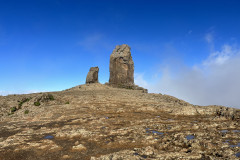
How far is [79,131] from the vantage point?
17.4 metres

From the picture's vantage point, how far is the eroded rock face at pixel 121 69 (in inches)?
2889

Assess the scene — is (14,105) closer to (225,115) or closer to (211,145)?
(211,145)

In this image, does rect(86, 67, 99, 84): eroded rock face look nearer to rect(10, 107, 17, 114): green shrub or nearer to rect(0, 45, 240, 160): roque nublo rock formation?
rect(0, 45, 240, 160): roque nublo rock formation

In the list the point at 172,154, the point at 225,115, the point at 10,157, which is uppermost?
the point at 225,115

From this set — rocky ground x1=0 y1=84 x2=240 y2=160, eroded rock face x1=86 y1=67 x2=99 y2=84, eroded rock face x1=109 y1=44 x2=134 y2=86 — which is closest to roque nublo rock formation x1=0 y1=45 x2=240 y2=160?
rocky ground x1=0 y1=84 x2=240 y2=160

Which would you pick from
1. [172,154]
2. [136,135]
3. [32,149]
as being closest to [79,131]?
[32,149]

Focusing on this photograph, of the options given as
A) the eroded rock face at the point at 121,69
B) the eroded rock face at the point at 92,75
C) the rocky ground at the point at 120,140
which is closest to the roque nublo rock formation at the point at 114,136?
the rocky ground at the point at 120,140

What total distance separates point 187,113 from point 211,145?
15303 millimetres

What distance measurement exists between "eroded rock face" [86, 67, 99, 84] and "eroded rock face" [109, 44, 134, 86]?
7095 millimetres

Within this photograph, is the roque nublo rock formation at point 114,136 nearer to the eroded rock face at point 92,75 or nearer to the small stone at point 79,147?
the small stone at point 79,147

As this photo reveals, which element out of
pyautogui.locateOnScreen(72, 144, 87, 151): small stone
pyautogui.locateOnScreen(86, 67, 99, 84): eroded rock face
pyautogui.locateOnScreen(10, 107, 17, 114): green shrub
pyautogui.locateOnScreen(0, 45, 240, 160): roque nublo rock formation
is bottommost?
pyautogui.locateOnScreen(72, 144, 87, 151): small stone

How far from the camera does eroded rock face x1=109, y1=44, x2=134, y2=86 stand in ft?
241

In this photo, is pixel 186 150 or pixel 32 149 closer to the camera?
pixel 186 150

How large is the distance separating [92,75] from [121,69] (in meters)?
14.1
